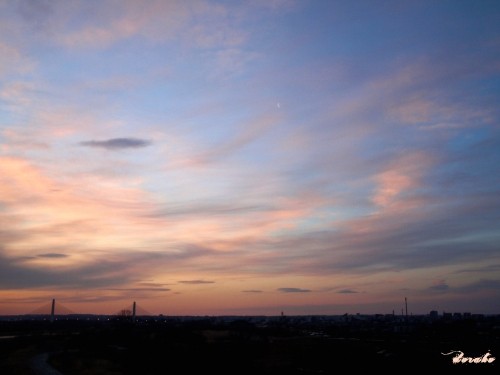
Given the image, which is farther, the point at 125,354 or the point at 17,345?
the point at 17,345

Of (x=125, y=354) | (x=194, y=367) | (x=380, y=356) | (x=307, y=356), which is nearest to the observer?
(x=194, y=367)

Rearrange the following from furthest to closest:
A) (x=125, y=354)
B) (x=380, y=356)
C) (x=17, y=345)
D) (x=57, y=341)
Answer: (x=57, y=341)
(x=17, y=345)
(x=125, y=354)
(x=380, y=356)

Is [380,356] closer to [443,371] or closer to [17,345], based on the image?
[443,371]

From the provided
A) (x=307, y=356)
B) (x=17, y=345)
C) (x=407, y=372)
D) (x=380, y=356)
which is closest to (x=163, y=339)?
(x=17, y=345)

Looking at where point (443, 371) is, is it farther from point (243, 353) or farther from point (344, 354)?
point (243, 353)

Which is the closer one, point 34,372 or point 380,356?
point 34,372

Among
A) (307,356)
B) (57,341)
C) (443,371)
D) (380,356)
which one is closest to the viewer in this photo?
(443,371)

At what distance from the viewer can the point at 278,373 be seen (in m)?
53.3

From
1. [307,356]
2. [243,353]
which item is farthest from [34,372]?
[307,356]

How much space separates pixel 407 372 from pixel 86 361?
41.6 meters

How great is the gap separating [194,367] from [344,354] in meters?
23.3

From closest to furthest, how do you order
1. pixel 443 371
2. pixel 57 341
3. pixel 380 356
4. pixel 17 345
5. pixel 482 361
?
1. pixel 443 371
2. pixel 482 361
3. pixel 380 356
4. pixel 17 345
5. pixel 57 341

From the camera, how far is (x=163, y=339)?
94812 millimetres

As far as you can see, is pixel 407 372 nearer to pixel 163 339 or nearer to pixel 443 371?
pixel 443 371
